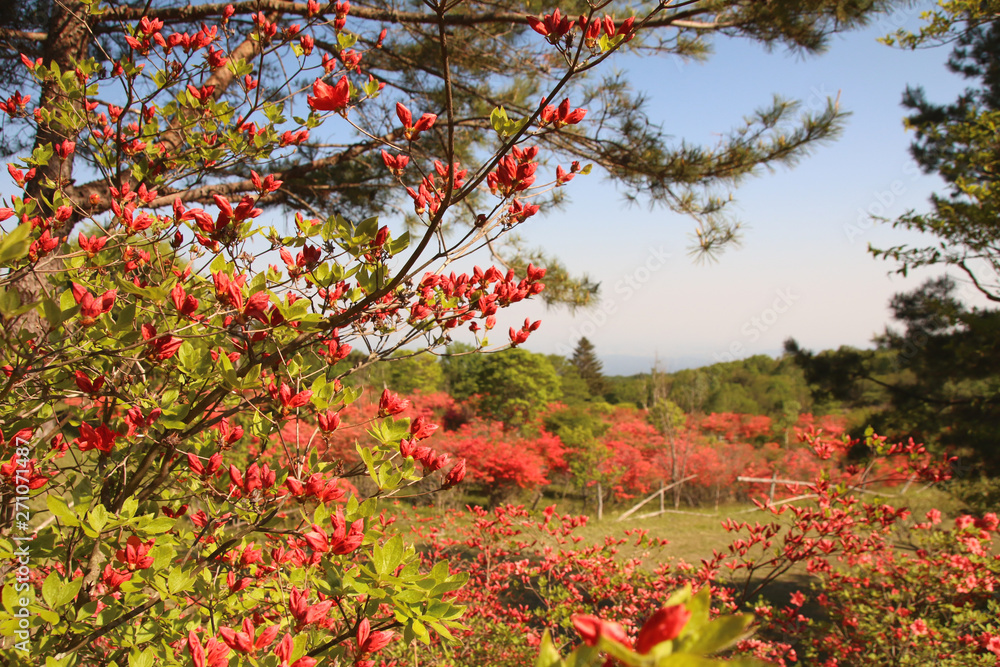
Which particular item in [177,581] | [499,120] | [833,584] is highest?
[499,120]

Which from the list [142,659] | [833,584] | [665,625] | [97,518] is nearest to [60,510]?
[97,518]

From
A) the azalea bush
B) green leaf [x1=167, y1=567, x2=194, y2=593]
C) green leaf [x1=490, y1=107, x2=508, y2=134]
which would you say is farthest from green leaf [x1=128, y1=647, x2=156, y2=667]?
the azalea bush

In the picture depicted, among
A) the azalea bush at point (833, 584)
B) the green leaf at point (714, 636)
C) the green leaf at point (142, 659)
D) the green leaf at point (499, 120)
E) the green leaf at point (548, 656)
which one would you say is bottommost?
the azalea bush at point (833, 584)

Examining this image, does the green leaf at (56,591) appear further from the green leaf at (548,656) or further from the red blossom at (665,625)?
the red blossom at (665,625)

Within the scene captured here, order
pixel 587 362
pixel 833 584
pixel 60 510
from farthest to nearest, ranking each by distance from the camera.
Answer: pixel 587 362
pixel 833 584
pixel 60 510

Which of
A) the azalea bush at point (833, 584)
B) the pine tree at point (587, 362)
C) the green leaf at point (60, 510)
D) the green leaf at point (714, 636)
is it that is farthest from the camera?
the pine tree at point (587, 362)

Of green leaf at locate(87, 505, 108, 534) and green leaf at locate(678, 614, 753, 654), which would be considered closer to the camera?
green leaf at locate(678, 614, 753, 654)

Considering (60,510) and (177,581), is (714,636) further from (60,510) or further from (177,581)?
(60,510)

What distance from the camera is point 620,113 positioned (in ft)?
11.6

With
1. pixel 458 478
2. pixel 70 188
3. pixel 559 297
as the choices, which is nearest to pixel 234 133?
pixel 70 188

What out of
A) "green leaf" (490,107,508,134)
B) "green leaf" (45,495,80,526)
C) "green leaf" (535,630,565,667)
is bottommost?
"green leaf" (535,630,565,667)

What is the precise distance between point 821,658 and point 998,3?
567 centimetres

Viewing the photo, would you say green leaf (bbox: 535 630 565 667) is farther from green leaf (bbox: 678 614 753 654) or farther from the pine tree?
the pine tree

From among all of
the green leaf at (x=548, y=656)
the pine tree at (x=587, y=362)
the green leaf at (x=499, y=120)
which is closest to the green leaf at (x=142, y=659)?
the green leaf at (x=548, y=656)
